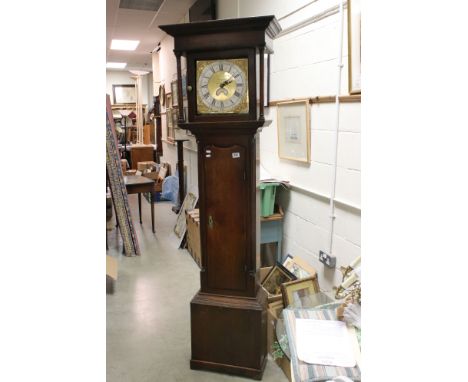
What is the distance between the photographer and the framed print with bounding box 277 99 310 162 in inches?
116

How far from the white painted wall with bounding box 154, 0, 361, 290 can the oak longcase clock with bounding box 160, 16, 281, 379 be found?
53cm

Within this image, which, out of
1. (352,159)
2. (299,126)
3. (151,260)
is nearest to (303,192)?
(299,126)

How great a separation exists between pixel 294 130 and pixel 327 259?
943 mm

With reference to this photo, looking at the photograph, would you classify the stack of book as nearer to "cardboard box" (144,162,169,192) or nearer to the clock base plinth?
the clock base plinth

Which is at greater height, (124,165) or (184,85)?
(184,85)

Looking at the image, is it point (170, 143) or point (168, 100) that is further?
point (170, 143)

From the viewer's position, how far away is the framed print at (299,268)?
283cm

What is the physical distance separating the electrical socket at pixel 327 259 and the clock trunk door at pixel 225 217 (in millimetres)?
634

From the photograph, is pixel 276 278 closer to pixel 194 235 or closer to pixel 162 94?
pixel 194 235

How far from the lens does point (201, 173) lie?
233cm

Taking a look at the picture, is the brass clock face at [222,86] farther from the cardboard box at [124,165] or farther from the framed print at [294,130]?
the cardboard box at [124,165]

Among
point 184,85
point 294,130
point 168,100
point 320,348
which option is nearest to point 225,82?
point 184,85

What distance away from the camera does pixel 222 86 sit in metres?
2.21
